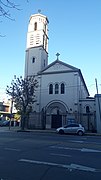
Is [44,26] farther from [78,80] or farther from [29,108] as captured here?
[29,108]

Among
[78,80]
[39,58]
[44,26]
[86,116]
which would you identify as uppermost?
[44,26]

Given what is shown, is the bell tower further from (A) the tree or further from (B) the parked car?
(B) the parked car

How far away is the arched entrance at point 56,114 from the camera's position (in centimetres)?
4156

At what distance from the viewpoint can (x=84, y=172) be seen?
24.8 ft

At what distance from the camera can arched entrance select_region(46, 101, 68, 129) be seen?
41562 mm

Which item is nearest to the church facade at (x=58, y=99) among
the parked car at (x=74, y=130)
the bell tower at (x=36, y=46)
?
the bell tower at (x=36, y=46)

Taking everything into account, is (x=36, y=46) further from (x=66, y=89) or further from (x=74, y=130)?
(x=74, y=130)

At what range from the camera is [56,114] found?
4209 centimetres

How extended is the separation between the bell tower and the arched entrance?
9264mm

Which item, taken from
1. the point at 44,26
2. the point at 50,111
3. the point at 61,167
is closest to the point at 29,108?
the point at 50,111

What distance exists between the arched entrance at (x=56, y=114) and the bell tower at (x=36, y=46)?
9.26 metres

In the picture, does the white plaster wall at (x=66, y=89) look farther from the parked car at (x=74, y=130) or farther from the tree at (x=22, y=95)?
the parked car at (x=74, y=130)

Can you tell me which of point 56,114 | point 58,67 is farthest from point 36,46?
point 56,114

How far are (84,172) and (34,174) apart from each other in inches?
69.8
